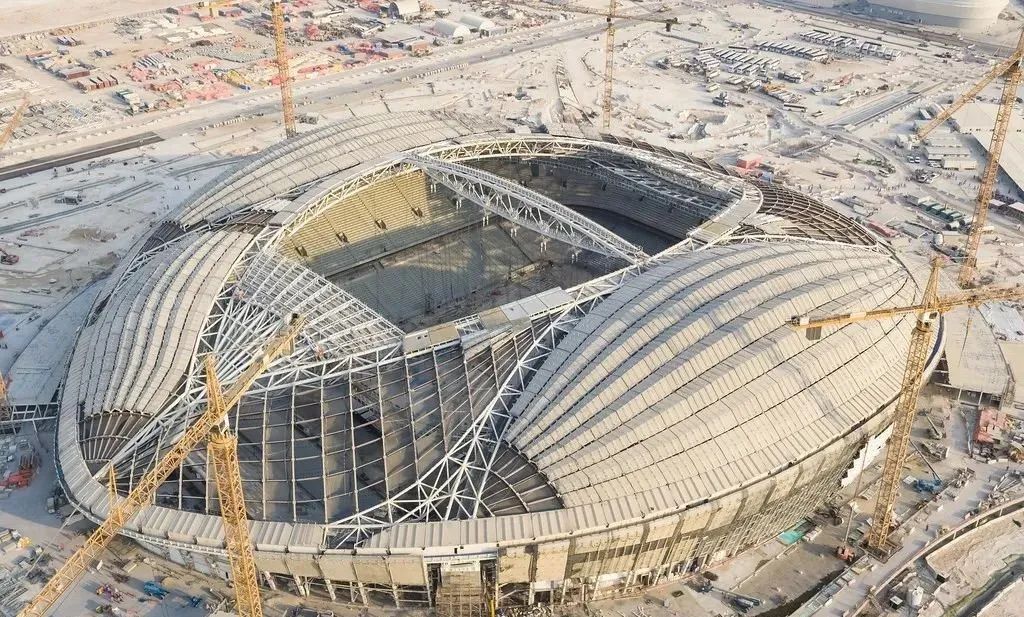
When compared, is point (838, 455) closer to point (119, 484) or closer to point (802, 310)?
point (802, 310)

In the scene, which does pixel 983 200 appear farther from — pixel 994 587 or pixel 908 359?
pixel 994 587

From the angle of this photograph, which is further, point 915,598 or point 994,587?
point 994,587

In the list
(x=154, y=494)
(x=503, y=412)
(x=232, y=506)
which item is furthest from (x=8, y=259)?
(x=503, y=412)

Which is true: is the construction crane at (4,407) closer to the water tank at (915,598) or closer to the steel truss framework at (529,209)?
the steel truss framework at (529,209)

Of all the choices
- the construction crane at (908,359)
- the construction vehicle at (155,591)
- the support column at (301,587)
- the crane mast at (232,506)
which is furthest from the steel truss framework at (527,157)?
the crane mast at (232,506)

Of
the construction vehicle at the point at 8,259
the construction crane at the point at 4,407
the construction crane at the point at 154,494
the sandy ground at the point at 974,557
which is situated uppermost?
the construction crane at the point at 154,494

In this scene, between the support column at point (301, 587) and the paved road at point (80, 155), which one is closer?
the support column at point (301, 587)
